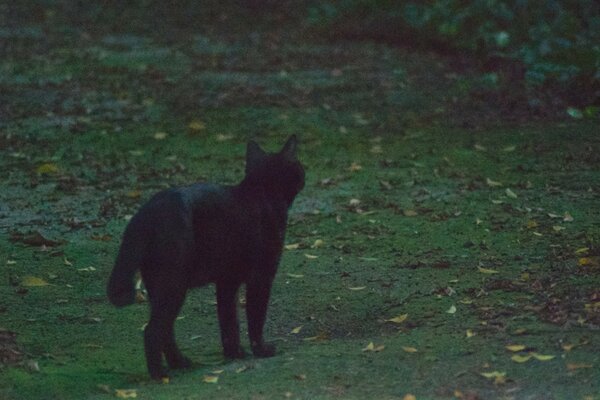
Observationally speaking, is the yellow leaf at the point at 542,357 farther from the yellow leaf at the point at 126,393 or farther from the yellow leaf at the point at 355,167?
the yellow leaf at the point at 355,167

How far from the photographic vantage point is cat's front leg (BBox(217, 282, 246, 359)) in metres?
6.61

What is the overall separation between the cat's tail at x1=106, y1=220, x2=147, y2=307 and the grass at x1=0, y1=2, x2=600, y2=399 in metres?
0.44

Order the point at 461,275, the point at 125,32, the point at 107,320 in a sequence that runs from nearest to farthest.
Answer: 1. the point at 107,320
2. the point at 461,275
3. the point at 125,32

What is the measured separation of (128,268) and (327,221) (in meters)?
3.95

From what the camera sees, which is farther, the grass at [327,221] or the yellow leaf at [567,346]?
the grass at [327,221]

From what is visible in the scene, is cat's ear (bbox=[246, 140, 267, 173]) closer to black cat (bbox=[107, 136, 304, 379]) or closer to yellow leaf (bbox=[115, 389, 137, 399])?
black cat (bbox=[107, 136, 304, 379])

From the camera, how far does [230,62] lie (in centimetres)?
1738

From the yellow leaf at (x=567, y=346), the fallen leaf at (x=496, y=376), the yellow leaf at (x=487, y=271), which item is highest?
the yellow leaf at (x=567, y=346)

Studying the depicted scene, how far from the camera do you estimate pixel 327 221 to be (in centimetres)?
989

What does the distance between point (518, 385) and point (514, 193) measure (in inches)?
196

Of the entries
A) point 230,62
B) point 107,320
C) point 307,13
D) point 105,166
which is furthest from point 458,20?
point 107,320

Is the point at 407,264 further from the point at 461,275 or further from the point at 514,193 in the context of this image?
the point at 514,193

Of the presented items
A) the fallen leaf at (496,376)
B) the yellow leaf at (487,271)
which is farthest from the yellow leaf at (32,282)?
the fallen leaf at (496,376)

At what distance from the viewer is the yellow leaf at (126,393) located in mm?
5926
